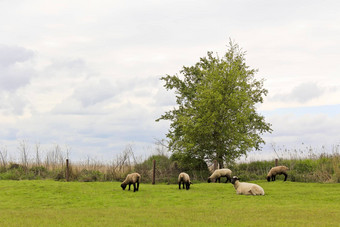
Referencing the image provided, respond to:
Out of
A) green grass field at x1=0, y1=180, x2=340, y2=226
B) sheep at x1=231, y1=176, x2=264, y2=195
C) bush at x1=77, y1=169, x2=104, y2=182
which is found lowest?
green grass field at x1=0, y1=180, x2=340, y2=226

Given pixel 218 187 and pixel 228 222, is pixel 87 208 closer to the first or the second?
pixel 228 222

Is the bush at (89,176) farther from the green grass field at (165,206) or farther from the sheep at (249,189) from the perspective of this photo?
the sheep at (249,189)

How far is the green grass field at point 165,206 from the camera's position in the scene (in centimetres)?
1345

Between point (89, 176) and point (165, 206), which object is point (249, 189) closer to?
point (165, 206)

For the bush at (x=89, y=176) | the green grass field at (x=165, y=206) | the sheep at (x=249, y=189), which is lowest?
the green grass field at (x=165, y=206)

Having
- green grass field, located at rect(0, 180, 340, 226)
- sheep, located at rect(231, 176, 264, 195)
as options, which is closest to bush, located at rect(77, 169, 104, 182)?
green grass field, located at rect(0, 180, 340, 226)

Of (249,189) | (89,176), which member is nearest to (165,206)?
(249,189)

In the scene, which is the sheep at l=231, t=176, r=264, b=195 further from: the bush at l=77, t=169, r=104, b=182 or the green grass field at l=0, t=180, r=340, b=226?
the bush at l=77, t=169, r=104, b=182

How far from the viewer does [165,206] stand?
17469 millimetres

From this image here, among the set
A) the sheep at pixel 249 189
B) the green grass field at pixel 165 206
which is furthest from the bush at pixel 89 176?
the sheep at pixel 249 189

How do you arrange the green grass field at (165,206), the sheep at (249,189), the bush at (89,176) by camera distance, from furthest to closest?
1. the bush at (89,176)
2. the sheep at (249,189)
3. the green grass field at (165,206)

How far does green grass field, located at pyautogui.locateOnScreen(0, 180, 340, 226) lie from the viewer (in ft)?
44.1

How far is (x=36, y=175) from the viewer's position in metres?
35.4

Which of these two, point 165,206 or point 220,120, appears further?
point 220,120
